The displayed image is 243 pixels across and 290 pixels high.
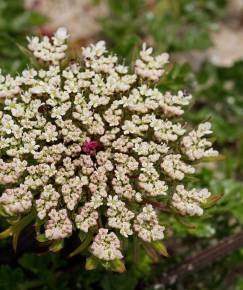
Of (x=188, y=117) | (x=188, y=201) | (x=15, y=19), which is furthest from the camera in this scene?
(x=15, y=19)

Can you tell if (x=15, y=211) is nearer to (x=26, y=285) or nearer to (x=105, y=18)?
(x=26, y=285)

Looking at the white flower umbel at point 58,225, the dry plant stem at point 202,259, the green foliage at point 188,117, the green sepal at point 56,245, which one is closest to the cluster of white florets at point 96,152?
the white flower umbel at point 58,225

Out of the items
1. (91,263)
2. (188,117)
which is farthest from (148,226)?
(188,117)

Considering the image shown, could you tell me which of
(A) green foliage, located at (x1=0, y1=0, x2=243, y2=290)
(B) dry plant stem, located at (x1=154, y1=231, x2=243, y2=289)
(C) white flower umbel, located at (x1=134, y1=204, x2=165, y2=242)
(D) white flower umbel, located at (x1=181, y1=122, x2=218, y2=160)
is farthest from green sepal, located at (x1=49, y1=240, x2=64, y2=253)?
(B) dry plant stem, located at (x1=154, y1=231, x2=243, y2=289)

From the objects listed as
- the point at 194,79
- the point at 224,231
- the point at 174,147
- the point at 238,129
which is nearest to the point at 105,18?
the point at 194,79

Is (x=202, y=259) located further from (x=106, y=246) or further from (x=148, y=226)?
(x=106, y=246)

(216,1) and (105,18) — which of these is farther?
(216,1)

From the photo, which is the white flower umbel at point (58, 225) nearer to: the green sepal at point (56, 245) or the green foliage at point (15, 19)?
the green sepal at point (56, 245)

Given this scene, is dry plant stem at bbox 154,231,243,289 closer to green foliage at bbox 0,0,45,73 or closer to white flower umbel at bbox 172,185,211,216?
white flower umbel at bbox 172,185,211,216
